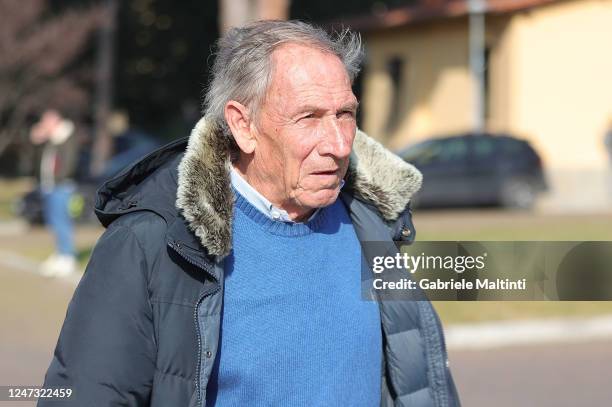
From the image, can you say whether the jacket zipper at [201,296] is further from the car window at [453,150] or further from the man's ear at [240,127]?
the car window at [453,150]

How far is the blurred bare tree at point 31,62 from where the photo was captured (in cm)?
2180

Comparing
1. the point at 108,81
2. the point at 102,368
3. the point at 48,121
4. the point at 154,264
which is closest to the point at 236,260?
the point at 154,264

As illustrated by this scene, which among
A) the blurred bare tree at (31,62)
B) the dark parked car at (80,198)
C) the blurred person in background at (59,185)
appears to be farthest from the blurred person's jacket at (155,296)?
the blurred bare tree at (31,62)

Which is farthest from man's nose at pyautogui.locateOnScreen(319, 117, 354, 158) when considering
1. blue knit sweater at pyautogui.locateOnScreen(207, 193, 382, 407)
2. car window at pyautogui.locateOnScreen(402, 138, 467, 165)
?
car window at pyautogui.locateOnScreen(402, 138, 467, 165)

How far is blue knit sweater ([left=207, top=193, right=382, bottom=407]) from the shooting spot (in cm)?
242

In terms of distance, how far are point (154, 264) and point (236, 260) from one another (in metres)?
0.24

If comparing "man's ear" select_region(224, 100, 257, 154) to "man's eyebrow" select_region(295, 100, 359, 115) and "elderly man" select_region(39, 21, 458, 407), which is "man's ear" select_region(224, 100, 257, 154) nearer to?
"elderly man" select_region(39, 21, 458, 407)

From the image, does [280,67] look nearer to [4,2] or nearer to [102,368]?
[102,368]

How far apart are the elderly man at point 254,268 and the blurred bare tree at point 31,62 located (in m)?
20.1

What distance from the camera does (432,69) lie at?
27188mm

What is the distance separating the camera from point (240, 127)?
102 inches

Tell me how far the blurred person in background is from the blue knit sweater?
986 centimetres

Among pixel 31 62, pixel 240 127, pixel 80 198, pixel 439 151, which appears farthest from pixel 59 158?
pixel 31 62

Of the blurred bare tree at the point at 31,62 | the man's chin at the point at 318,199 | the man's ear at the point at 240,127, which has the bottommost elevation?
the man's chin at the point at 318,199
